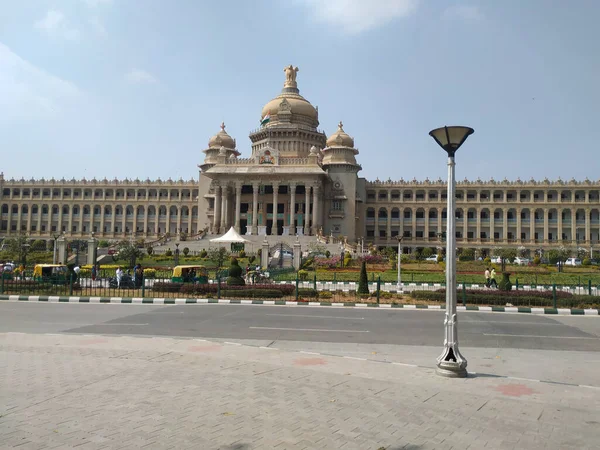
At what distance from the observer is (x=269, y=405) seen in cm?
682

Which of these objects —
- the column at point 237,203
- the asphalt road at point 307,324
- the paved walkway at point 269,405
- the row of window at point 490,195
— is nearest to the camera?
the paved walkway at point 269,405

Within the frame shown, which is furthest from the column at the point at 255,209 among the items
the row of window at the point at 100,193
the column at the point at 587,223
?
the column at the point at 587,223

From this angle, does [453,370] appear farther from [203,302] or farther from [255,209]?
[255,209]

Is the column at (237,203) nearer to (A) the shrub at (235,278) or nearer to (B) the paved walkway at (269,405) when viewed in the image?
(A) the shrub at (235,278)

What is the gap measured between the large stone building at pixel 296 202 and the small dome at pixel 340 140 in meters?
0.14

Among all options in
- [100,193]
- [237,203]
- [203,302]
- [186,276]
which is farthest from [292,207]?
[203,302]

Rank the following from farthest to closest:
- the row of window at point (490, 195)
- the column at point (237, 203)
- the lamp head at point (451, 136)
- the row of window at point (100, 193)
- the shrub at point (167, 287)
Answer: the row of window at point (100, 193) → the row of window at point (490, 195) → the column at point (237, 203) → the shrub at point (167, 287) → the lamp head at point (451, 136)

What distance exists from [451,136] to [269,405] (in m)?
5.90

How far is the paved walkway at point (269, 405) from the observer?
5.62 m

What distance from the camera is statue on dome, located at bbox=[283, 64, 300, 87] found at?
248 feet

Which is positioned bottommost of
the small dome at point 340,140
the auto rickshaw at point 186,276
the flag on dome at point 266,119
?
the auto rickshaw at point 186,276

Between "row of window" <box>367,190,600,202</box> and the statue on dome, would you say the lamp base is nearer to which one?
"row of window" <box>367,190,600,202</box>

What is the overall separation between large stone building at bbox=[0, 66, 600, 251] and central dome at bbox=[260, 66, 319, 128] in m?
0.17

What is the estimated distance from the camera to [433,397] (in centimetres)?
733
